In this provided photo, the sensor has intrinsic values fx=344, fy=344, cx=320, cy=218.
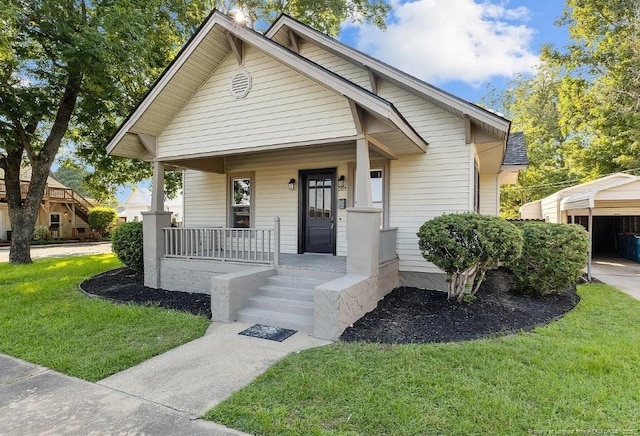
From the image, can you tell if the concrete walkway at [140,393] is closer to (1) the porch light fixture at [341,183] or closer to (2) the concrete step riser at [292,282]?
(2) the concrete step riser at [292,282]

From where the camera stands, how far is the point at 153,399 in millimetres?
3328

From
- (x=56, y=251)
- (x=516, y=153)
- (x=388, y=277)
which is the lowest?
(x=56, y=251)

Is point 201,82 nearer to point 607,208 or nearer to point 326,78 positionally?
point 326,78

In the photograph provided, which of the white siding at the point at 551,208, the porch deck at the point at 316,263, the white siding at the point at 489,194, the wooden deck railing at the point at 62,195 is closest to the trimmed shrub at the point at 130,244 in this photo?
the porch deck at the point at 316,263

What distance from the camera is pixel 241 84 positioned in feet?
23.1

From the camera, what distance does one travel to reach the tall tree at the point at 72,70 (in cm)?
1015

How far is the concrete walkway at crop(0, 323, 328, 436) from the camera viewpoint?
289 cm

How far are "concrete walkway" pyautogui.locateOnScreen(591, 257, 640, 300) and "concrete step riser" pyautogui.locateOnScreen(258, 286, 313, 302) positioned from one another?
275 inches

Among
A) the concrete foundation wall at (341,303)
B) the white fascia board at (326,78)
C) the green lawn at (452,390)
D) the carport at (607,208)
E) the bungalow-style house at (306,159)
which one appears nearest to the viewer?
the green lawn at (452,390)

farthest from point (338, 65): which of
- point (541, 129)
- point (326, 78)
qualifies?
point (541, 129)

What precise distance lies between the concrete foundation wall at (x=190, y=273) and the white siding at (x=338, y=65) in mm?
5248

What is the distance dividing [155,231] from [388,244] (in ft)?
17.7

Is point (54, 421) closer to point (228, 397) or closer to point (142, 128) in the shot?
point (228, 397)

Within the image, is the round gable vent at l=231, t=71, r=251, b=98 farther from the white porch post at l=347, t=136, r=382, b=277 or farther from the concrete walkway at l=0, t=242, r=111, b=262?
the concrete walkway at l=0, t=242, r=111, b=262
